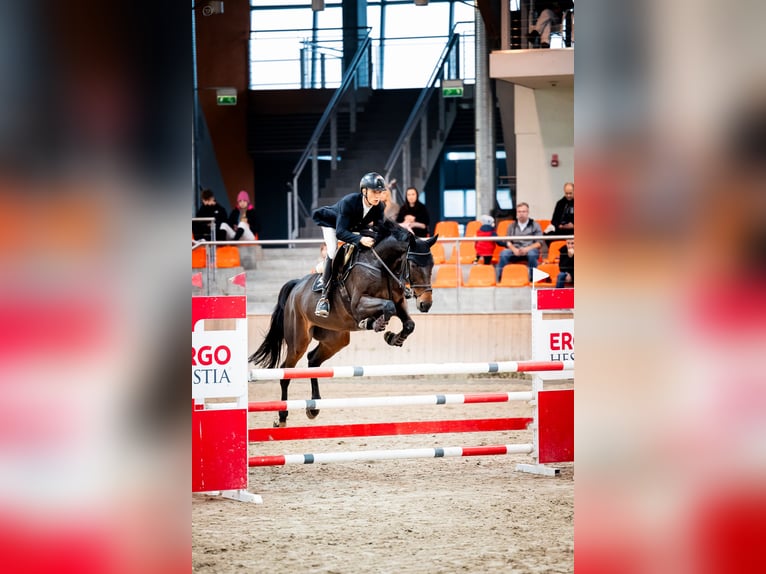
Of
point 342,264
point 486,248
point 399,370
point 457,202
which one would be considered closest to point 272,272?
point 486,248

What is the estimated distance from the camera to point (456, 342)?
10.5 m

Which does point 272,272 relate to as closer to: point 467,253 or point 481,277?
point 467,253

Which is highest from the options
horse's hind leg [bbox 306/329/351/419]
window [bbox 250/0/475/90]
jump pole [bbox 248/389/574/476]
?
window [bbox 250/0/475/90]

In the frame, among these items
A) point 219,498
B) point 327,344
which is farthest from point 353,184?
point 219,498

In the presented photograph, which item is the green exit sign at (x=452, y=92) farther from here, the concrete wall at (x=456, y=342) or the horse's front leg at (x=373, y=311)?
the horse's front leg at (x=373, y=311)

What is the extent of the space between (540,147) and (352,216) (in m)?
7.65

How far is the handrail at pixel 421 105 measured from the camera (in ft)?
41.6

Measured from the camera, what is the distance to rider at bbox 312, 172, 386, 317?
5.86 meters

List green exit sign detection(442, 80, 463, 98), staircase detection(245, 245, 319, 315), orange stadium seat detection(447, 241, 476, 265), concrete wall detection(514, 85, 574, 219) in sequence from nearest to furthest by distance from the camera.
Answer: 1. orange stadium seat detection(447, 241, 476, 265)
2. staircase detection(245, 245, 319, 315)
3. concrete wall detection(514, 85, 574, 219)
4. green exit sign detection(442, 80, 463, 98)

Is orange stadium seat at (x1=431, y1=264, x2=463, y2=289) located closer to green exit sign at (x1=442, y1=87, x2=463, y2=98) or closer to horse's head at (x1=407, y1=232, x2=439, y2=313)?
green exit sign at (x1=442, y1=87, x2=463, y2=98)

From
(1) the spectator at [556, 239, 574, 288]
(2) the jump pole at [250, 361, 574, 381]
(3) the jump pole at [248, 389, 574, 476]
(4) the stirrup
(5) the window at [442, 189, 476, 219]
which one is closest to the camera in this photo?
(2) the jump pole at [250, 361, 574, 381]

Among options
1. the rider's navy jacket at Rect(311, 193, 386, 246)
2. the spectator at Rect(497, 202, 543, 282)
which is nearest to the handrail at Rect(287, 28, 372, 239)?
the spectator at Rect(497, 202, 543, 282)

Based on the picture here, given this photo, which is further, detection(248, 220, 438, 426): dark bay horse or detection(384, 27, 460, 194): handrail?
detection(384, 27, 460, 194): handrail
